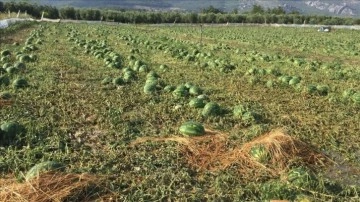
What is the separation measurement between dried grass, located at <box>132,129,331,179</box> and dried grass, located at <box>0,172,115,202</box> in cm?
177

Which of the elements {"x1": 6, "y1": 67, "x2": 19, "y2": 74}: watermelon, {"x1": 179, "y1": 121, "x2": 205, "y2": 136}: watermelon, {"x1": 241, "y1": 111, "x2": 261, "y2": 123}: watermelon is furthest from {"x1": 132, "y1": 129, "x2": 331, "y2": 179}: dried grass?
{"x1": 6, "y1": 67, "x2": 19, "y2": 74}: watermelon

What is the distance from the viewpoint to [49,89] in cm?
1225

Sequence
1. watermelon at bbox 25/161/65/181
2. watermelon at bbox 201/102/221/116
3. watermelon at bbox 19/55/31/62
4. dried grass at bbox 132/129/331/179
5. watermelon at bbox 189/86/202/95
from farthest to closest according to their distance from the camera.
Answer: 1. watermelon at bbox 19/55/31/62
2. watermelon at bbox 189/86/202/95
3. watermelon at bbox 201/102/221/116
4. dried grass at bbox 132/129/331/179
5. watermelon at bbox 25/161/65/181

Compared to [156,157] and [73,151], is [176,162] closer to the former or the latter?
[156,157]

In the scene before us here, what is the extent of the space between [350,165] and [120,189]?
13.2 feet

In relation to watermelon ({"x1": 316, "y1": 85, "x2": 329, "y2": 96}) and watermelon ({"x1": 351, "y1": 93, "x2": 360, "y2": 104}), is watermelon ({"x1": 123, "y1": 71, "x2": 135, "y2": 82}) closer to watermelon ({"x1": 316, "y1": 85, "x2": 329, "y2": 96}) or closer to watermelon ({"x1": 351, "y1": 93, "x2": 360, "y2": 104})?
watermelon ({"x1": 316, "y1": 85, "x2": 329, "y2": 96})

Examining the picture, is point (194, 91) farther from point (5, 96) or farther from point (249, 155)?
point (5, 96)

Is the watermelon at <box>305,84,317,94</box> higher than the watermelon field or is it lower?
higher

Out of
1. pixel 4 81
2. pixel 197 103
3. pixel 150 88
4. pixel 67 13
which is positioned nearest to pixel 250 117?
pixel 197 103

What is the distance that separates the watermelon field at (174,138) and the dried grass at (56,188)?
15mm

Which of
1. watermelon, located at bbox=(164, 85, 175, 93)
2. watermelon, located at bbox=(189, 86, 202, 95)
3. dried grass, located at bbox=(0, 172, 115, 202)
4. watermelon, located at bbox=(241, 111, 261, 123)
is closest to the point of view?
dried grass, located at bbox=(0, 172, 115, 202)

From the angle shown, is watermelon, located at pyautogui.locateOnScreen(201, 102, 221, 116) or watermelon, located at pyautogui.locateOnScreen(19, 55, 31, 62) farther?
watermelon, located at pyautogui.locateOnScreen(19, 55, 31, 62)

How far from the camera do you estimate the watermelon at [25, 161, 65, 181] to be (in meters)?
6.43

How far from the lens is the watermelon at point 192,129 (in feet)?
29.0
